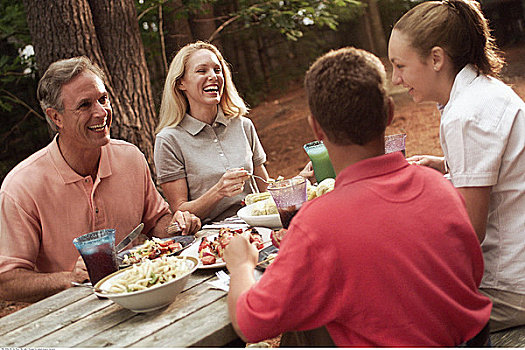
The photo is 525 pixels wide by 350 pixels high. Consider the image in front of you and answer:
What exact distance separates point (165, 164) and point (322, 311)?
2.06 m

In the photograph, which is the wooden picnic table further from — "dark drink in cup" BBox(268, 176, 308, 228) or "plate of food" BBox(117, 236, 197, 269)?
"dark drink in cup" BBox(268, 176, 308, 228)

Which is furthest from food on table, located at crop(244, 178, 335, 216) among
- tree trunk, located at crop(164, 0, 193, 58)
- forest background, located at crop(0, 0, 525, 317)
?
tree trunk, located at crop(164, 0, 193, 58)

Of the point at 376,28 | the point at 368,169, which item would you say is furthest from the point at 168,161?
the point at 376,28

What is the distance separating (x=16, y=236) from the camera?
2.41 metres

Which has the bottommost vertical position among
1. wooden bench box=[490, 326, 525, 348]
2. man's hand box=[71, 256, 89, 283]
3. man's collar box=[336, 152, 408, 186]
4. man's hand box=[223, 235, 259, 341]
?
wooden bench box=[490, 326, 525, 348]

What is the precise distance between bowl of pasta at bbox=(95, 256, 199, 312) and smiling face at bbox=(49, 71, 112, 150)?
1.02 meters

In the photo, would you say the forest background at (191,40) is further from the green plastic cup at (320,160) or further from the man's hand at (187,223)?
the man's hand at (187,223)

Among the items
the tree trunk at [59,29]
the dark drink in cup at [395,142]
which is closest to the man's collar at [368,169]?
the dark drink in cup at [395,142]

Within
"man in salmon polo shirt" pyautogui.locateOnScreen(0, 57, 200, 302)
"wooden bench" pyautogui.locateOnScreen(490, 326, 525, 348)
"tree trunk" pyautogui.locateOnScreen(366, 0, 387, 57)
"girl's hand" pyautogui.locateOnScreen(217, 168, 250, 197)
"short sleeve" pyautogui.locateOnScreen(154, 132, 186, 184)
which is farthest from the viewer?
"tree trunk" pyautogui.locateOnScreen(366, 0, 387, 57)

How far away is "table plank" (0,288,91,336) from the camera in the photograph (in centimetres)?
187

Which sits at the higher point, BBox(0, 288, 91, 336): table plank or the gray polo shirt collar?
the gray polo shirt collar

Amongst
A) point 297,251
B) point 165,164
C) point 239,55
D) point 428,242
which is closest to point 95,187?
point 165,164

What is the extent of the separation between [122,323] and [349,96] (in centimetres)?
100

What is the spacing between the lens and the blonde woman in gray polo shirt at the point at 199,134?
324 cm
